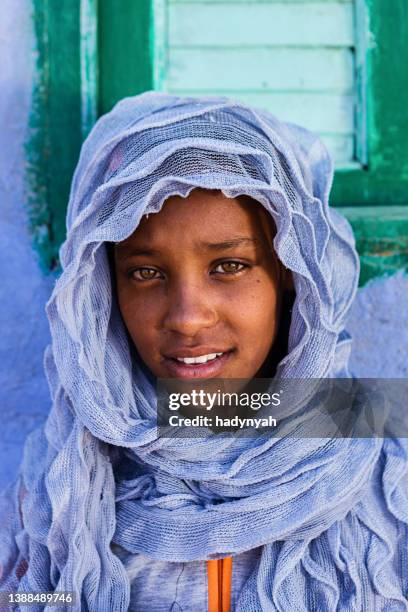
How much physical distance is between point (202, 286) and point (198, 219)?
120 millimetres

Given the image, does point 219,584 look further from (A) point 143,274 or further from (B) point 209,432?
(A) point 143,274

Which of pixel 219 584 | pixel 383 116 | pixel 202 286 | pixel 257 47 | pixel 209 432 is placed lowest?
pixel 219 584

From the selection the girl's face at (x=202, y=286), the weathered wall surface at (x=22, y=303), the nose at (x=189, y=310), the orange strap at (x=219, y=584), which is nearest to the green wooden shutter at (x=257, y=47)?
the weathered wall surface at (x=22, y=303)

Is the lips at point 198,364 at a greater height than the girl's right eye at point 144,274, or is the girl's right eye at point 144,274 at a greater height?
the girl's right eye at point 144,274

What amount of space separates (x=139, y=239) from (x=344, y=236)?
1.38ft

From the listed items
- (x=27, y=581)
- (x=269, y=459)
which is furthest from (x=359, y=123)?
(x=27, y=581)

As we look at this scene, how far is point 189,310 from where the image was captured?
54.3 inches

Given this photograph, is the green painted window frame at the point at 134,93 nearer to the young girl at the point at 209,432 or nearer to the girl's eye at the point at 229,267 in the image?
the young girl at the point at 209,432

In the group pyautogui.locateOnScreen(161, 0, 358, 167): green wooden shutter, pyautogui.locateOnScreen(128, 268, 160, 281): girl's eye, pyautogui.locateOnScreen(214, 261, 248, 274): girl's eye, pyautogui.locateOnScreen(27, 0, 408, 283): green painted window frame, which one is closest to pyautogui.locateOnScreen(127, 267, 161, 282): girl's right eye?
pyautogui.locateOnScreen(128, 268, 160, 281): girl's eye

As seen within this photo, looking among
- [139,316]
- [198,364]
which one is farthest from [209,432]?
[139,316]

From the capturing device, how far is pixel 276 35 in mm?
1865

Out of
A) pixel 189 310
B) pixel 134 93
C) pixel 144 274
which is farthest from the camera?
pixel 134 93

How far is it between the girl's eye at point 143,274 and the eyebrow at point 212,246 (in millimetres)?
33

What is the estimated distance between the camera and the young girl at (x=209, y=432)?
1382 millimetres
